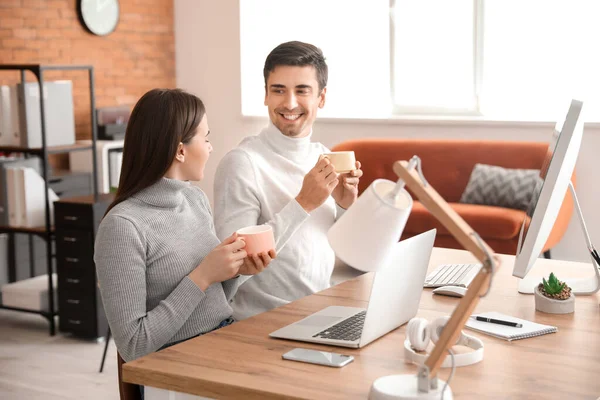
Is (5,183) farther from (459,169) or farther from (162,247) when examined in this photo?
(162,247)

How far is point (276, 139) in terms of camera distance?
246 centimetres

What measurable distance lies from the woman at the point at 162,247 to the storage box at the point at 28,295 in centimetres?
285

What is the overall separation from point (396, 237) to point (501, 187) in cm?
396

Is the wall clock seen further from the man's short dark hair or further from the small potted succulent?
the small potted succulent

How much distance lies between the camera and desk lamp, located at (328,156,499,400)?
47.1 inches

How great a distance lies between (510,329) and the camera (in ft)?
5.89

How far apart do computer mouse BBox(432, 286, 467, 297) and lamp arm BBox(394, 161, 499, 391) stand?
0.90 m

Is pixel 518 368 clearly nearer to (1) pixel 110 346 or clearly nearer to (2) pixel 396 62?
(1) pixel 110 346

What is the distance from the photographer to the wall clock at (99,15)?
6133 millimetres

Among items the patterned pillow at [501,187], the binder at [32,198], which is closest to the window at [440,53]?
the patterned pillow at [501,187]

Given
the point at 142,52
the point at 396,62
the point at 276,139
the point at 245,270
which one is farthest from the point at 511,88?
the point at 245,270

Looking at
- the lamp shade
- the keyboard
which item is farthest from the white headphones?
the keyboard

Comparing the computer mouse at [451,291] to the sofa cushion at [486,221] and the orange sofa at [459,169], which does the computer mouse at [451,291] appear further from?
the orange sofa at [459,169]

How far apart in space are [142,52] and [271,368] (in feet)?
18.5
